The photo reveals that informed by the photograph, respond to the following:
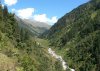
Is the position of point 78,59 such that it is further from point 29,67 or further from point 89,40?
point 29,67

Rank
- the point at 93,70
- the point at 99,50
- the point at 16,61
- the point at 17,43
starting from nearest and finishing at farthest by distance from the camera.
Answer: the point at 16,61 < the point at 17,43 < the point at 93,70 < the point at 99,50

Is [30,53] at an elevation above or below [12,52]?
above

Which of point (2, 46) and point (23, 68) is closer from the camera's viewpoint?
point (23, 68)

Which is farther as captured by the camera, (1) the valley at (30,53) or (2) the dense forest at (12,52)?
(1) the valley at (30,53)

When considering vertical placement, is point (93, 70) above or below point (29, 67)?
above

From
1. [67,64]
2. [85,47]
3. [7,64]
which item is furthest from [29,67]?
[85,47]

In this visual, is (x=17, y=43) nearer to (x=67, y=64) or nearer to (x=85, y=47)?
(x=67, y=64)

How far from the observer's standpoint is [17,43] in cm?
10825

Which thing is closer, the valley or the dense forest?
the dense forest

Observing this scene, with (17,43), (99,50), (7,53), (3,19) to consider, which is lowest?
(7,53)

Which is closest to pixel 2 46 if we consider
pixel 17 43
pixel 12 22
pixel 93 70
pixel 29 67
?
pixel 29 67

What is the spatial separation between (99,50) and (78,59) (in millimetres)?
14194

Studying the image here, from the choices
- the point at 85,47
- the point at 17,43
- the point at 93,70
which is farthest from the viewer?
the point at 85,47

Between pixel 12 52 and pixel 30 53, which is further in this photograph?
pixel 30 53
